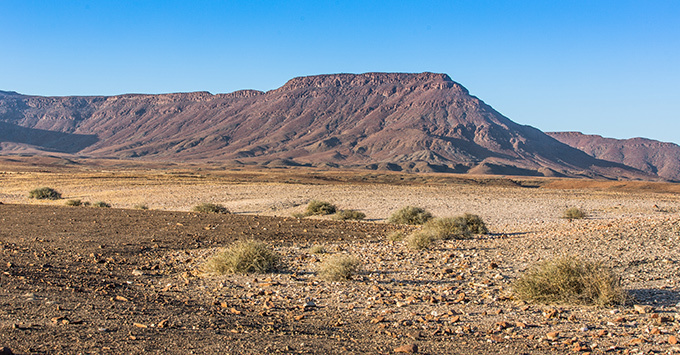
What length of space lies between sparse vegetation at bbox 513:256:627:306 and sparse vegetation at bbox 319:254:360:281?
9.68 ft

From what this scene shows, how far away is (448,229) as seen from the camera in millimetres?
16953

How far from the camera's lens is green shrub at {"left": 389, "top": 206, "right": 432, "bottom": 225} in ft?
76.9

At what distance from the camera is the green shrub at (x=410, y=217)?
23438mm

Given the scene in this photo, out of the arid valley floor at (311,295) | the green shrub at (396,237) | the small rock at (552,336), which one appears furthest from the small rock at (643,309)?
the green shrub at (396,237)

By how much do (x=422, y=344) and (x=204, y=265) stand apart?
19.7 ft

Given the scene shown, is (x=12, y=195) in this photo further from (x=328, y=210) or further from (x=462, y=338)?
(x=462, y=338)

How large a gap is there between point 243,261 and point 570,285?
5776 millimetres

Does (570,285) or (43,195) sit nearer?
(570,285)

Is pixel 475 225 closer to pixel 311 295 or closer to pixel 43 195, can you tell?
pixel 311 295

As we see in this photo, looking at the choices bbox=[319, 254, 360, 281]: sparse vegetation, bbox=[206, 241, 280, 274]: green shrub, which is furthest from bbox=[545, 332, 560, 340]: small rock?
bbox=[206, 241, 280, 274]: green shrub

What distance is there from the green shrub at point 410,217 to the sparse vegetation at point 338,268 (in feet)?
42.6

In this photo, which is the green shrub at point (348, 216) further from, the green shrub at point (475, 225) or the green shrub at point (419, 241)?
the green shrub at point (419, 241)

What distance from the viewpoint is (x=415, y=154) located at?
166125 millimetres

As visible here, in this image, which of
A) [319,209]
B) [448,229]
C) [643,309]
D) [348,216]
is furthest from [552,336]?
[319,209]
